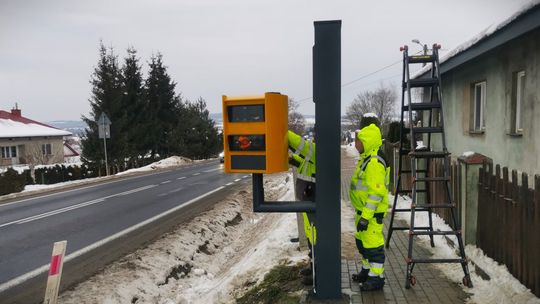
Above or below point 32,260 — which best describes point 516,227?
above

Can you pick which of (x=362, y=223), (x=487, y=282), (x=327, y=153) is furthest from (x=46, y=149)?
(x=487, y=282)

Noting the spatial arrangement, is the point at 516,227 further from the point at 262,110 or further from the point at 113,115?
the point at 113,115

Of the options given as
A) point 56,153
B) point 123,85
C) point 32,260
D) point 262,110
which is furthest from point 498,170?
point 56,153

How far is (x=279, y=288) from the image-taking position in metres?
5.03

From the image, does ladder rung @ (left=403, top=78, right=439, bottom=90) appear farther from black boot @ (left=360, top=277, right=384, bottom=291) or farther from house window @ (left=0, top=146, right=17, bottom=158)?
house window @ (left=0, top=146, right=17, bottom=158)

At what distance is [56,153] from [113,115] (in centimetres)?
2194

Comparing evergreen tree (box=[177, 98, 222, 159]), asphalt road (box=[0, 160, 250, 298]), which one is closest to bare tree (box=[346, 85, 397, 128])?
evergreen tree (box=[177, 98, 222, 159])

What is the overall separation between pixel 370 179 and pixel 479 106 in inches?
242

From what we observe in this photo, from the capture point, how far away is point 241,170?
445cm

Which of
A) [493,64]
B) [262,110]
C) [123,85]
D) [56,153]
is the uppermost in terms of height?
[123,85]

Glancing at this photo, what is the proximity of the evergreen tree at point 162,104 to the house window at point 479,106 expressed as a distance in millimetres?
33258

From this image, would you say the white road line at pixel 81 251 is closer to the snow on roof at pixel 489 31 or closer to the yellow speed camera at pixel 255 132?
the yellow speed camera at pixel 255 132

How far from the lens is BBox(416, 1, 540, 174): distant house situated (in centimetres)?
606

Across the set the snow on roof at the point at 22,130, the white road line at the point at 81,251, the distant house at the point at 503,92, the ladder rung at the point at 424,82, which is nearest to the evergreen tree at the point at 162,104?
the snow on roof at the point at 22,130
